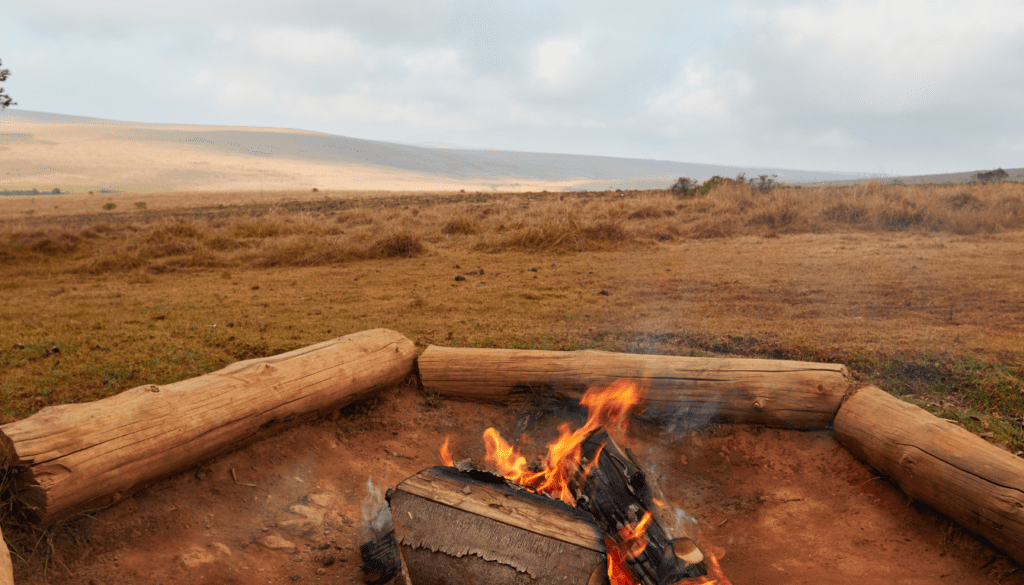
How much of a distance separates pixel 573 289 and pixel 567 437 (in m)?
5.09

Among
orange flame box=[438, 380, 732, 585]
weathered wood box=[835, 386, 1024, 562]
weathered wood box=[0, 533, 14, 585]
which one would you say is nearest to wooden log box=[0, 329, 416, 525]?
weathered wood box=[0, 533, 14, 585]

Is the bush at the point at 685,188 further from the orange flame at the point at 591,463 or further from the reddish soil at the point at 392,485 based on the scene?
the reddish soil at the point at 392,485

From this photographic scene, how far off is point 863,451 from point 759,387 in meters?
0.71

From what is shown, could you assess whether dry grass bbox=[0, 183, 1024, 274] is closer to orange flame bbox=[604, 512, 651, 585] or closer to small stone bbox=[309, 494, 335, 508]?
small stone bbox=[309, 494, 335, 508]

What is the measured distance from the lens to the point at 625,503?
301 centimetres

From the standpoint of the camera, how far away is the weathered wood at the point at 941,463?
2736mm

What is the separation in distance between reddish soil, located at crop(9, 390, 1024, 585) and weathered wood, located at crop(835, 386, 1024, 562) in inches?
4.7

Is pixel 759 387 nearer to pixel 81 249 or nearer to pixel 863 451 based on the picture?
pixel 863 451

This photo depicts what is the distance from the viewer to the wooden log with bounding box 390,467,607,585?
2477 mm

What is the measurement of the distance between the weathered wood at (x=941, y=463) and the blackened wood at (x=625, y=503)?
4.81 feet

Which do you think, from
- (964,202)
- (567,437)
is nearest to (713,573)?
(567,437)

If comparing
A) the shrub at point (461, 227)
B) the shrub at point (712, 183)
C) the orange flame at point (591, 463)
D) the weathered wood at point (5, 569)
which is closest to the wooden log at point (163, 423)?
the weathered wood at point (5, 569)

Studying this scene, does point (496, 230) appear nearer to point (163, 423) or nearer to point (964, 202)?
point (163, 423)

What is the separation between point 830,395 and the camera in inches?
152
